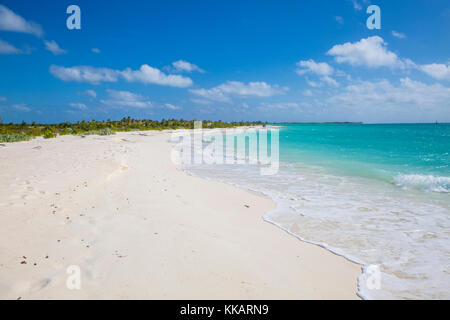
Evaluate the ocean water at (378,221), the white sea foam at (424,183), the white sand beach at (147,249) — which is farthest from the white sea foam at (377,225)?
the white sea foam at (424,183)

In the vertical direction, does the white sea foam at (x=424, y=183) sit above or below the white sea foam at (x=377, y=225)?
above

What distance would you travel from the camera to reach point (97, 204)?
531cm

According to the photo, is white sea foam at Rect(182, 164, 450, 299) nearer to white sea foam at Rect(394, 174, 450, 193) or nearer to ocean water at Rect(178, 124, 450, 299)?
ocean water at Rect(178, 124, 450, 299)

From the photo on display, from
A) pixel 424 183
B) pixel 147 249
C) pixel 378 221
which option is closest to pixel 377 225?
pixel 378 221

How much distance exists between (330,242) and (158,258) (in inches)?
131

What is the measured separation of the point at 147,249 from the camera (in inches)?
142

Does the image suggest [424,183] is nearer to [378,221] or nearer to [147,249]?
[378,221]

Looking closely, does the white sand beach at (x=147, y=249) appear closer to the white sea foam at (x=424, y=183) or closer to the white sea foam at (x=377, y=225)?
the white sea foam at (x=377, y=225)

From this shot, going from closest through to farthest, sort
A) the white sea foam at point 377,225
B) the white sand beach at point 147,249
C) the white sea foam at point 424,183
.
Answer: the white sand beach at point 147,249 < the white sea foam at point 377,225 < the white sea foam at point 424,183

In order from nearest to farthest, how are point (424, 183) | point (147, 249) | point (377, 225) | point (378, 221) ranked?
point (147, 249)
point (377, 225)
point (378, 221)
point (424, 183)

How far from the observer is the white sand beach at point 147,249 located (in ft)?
9.16

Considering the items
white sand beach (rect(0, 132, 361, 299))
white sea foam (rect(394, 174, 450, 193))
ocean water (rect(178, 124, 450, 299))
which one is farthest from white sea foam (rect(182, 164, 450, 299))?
white sea foam (rect(394, 174, 450, 193))
